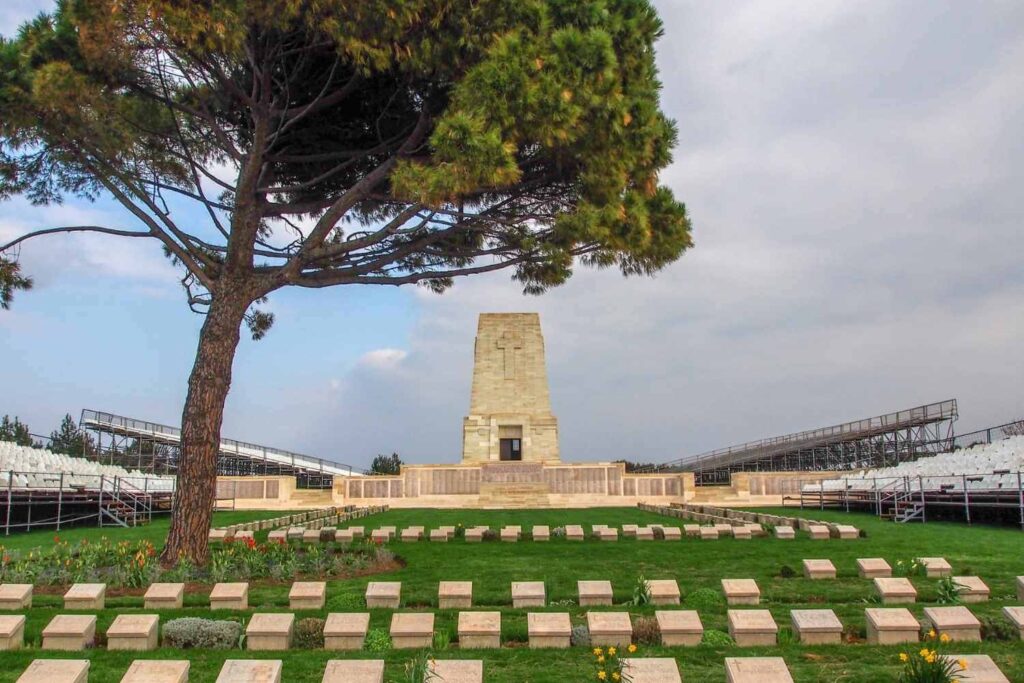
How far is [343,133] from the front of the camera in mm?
12977

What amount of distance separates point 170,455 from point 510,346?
1735 cm

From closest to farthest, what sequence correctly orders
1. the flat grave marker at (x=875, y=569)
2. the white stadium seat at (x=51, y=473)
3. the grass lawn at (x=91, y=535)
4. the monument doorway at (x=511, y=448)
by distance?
the flat grave marker at (x=875, y=569) < the grass lawn at (x=91, y=535) < the white stadium seat at (x=51, y=473) < the monument doorway at (x=511, y=448)

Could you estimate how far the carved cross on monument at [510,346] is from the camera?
118 ft

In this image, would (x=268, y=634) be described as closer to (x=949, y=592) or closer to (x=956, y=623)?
(x=956, y=623)

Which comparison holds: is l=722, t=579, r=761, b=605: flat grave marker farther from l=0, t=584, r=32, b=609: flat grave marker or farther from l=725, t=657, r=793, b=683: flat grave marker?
l=0, t=584, r=32, b=609: flat grave marker

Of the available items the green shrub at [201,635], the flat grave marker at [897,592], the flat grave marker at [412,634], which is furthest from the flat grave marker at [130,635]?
the flat grave marker at [897,592]

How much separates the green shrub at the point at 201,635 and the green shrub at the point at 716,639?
11.6 feet

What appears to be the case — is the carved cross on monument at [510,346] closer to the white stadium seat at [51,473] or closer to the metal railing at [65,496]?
the white stadium seat at [51,473]

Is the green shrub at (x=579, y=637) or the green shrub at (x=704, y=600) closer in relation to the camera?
the green shrub at (x=579, y=637)

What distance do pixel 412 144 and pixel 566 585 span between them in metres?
6.23

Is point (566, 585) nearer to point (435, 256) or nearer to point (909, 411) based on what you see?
point (435, 256)

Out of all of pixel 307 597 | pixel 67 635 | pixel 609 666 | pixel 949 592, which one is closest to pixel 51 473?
pixel 307 597

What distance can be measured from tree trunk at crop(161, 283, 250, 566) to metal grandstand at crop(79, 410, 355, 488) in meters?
28.1

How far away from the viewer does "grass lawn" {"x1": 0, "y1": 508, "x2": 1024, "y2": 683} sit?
5.92 metres
